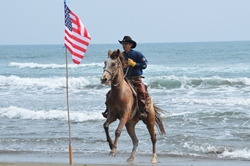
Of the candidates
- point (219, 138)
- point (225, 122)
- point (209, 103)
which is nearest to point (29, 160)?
point (219, 138)

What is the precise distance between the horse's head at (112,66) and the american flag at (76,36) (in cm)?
48

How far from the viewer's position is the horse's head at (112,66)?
889cm

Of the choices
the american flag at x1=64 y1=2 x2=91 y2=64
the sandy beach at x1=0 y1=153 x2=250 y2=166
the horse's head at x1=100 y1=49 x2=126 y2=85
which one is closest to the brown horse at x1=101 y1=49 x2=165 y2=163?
the horse's head at x1=100 y1=49 x2=126 y2=85

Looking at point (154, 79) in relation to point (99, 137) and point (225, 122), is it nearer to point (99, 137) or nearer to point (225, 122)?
point (225, 122)

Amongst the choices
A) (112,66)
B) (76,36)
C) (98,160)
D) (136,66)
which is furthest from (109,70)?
(98,160)

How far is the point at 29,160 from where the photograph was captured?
1132cm

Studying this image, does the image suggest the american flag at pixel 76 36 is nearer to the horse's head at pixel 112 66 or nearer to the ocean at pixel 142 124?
the horse's head at pixel 112 66

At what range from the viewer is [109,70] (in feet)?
29.6

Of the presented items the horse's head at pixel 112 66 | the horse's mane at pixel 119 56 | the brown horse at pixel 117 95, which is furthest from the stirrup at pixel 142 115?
the horse's head at pixel 112 66

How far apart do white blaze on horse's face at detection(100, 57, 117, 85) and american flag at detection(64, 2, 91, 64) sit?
0.49 m

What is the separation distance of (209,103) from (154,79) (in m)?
11.9

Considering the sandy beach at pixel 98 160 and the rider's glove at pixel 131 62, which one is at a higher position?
the rider's glove at pixel 131 62

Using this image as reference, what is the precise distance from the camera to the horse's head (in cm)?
889

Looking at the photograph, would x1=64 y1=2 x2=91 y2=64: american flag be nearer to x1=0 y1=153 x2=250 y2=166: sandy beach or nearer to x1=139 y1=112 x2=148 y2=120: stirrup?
x1=139 y1=112 x2=148 y2=120: stirrup
